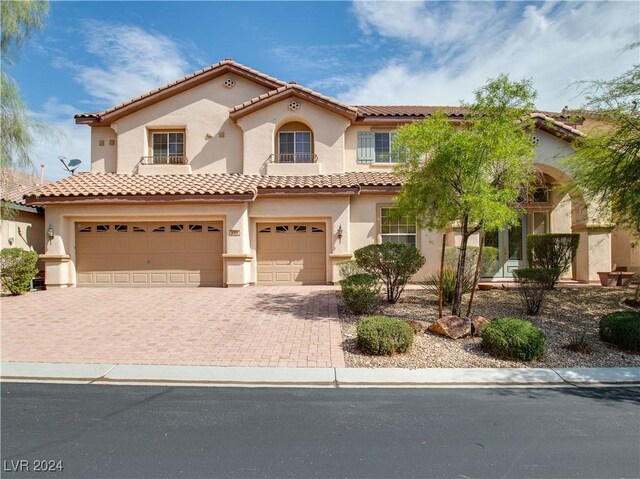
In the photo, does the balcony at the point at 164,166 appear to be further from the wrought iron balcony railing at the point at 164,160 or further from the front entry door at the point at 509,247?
the front entry door at the point at 509,247

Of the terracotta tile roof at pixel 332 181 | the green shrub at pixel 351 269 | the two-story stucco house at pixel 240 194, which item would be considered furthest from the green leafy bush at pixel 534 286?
the terracotta tile roof at pixel 332 181

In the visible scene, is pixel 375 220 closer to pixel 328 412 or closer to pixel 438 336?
pixel 438 336

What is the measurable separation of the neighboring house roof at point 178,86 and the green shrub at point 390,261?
Answer: 9.83 meters

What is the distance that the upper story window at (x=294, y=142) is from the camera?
16750 millimetres

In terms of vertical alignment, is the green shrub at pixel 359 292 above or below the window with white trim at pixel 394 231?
below

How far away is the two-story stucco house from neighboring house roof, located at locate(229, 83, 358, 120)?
0.05 m

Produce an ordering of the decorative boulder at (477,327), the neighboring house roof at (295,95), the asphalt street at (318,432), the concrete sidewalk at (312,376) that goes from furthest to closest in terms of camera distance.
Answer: the neighboring house roof at (295,95) < the decorative boulder at (477,327) < the concrete sidewalk at (312,376) < the asphalt street at (318,432)

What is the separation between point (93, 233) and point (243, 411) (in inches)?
502

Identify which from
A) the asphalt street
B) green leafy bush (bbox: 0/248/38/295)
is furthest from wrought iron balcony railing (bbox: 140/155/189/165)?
the asphalt street

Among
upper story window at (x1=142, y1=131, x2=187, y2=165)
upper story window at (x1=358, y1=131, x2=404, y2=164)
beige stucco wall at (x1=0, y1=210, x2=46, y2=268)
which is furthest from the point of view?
upper story window at (x1=142, y1=131, x2=187, y2=165)

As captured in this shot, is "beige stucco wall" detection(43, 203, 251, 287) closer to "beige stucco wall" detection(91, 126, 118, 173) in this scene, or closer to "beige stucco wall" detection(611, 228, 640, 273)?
"beige stucco wall" detection(91, 126, 118, 173)

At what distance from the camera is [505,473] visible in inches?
155

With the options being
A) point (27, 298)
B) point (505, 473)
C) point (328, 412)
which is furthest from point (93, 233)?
point (505, 473)

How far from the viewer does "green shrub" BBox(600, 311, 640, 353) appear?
7.84 m
